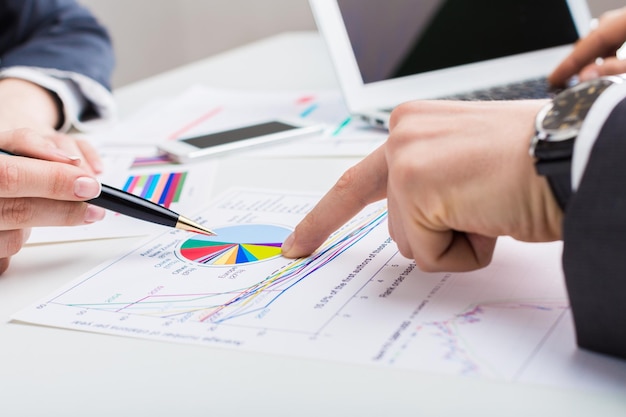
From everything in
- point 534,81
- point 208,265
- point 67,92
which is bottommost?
point 534,81

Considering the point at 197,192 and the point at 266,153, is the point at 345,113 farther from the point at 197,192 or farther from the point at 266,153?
the point at 197,192

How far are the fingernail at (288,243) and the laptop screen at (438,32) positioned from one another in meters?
0.46

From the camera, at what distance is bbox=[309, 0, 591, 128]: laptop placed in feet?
3.24

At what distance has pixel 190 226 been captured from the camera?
626 mm

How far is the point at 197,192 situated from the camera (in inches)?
30.7

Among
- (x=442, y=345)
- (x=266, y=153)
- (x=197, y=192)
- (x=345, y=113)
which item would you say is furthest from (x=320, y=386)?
(x=345, y=113)

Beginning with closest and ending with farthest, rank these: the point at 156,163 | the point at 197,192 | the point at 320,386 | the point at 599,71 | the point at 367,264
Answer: the point at 320,386 < the point at 367,264 < the point at 197,192 < the point at 156,163 < the point at 599,71

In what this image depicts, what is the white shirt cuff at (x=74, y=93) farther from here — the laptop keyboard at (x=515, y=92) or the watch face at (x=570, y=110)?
the watch face at (x=570, y=110)

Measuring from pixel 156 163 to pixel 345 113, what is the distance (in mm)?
304

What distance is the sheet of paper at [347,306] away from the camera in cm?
41

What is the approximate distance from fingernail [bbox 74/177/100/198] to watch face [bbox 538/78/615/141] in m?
0.36

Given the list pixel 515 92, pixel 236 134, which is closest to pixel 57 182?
pixel 236 134

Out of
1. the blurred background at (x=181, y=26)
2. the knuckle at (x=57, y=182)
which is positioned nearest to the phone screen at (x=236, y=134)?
the knuckle at (x=57, y=182)

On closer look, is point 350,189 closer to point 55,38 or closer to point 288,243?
point 288,243
